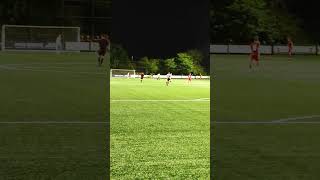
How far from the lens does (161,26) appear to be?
25.0 feet

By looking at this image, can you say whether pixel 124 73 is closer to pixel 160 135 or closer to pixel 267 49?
pixel 160 135

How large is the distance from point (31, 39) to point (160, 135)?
31207mm

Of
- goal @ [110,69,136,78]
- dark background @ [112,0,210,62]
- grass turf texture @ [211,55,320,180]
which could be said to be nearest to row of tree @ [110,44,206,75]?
dark background @ [112,0,210,62]

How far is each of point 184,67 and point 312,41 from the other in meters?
35.9

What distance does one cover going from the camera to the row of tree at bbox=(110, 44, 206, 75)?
28.6 ft

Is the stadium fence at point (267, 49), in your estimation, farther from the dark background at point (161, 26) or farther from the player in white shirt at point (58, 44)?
the dark background at point (161, 26)

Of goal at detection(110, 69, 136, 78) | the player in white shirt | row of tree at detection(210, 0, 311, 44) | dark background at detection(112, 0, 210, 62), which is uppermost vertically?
row of tree at detection(210, 0, 311, 44)

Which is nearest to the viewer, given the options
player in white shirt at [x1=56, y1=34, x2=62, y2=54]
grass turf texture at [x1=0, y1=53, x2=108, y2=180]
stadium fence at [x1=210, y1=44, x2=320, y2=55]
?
grass turf texture at [x1=0, y1=53, x2=108, y2=180]

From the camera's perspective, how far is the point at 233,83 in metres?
15.1

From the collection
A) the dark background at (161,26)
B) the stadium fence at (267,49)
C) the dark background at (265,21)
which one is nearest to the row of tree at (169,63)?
the dark background at (161,26)

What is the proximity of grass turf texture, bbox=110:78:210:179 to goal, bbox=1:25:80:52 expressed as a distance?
25.4 metres

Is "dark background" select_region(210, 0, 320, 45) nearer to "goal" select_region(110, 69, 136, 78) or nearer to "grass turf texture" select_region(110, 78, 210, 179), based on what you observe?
"goal" select_region(110, 69, 136, 78)

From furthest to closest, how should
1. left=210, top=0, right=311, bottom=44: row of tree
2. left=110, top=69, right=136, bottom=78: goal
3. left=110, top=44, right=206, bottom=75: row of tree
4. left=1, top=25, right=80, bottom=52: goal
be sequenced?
left=210, top=0, right=311, bottom=44: row of tree, left=1, top=25, right=80, bottom=52: goal, left=110, top=69, right=136, bottom=78: goal, left=110, top=44, right=206, bottom=75: row of tree

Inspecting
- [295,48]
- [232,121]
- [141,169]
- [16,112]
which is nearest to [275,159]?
[141,169]
